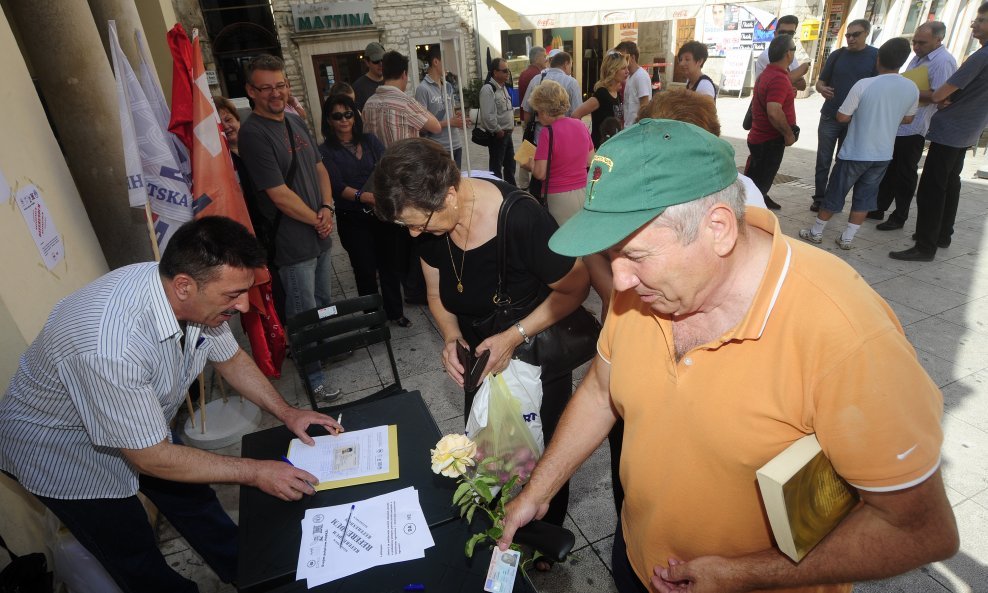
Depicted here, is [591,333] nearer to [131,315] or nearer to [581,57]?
[131,315]

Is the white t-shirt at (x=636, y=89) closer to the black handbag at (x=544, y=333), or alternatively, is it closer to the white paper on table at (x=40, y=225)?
the black handbag at (x=544, y=333)

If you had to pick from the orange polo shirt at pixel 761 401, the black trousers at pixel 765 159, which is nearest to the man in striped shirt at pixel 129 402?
the orange polo shirt at pixel 761 401

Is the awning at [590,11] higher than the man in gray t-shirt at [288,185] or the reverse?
higher

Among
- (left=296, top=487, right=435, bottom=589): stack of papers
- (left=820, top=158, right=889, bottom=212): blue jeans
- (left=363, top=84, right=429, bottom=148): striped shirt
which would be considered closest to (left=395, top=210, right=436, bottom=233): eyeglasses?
(left=296, top=487, right=435, bottom=589): stack of papers

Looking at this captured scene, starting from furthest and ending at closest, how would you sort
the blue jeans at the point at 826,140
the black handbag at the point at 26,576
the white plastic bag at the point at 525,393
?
1. the blue jeans at the point at 826,140
2. the white plastic bag at the point at 525,393
3. the black handbag at the point at 26,576

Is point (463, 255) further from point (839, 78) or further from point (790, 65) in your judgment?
point (790, 65)

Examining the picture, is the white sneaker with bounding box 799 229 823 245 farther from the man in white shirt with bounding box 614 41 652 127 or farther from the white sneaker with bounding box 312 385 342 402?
the white sneaker with bounding box 312 385 342 402

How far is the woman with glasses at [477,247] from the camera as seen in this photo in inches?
81.7

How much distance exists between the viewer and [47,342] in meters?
1.87

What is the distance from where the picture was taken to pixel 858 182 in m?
A: 5.71

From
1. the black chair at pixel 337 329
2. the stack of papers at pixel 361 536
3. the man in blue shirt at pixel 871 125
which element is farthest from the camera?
the man in blue shirt at pixel 871 125

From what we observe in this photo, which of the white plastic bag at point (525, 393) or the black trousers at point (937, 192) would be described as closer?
the white plastic bag at point (525, 393)

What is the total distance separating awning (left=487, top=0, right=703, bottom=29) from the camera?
13.8m

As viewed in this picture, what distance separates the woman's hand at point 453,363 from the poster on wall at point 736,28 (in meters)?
17.9
